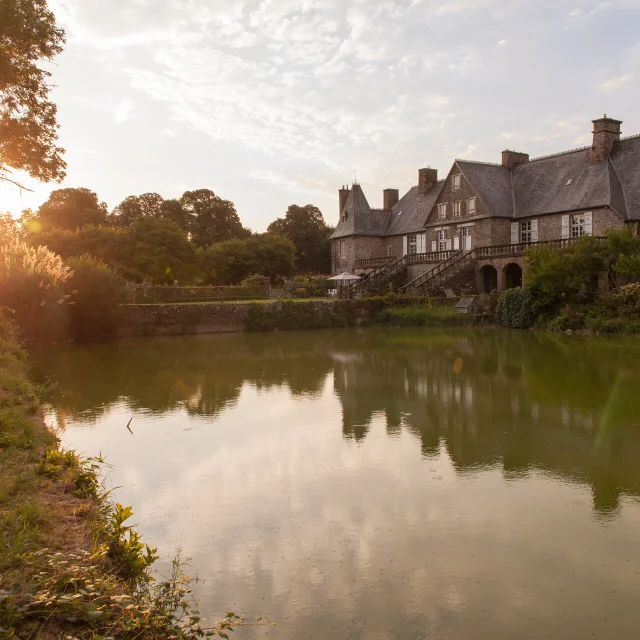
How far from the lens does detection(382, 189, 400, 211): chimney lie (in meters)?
49.0

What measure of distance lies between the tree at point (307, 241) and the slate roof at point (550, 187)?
72.8 ft

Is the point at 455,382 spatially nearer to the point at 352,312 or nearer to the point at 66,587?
the point at 66,587

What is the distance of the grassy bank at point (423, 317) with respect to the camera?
100ft

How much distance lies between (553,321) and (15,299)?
73.0 ft

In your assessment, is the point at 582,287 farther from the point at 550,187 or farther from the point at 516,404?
the point at 516,404

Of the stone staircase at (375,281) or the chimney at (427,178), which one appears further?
the chimney at (427,178)

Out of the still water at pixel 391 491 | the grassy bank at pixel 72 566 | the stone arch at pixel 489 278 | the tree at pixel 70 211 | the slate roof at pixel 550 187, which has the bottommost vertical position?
the still water at pixel 391 491

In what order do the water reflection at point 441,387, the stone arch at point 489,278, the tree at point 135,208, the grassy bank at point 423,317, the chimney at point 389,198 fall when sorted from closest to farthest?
the water reflection at point 441,387 < the grassy bank at point 423,317 < the stone arch at point 489,278 < the chimney at point 389,198 < the tree at point 135,208

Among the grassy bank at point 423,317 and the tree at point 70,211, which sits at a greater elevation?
the tree at point 70,211

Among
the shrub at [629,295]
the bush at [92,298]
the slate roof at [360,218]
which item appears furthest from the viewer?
the slate roof at [360,218]

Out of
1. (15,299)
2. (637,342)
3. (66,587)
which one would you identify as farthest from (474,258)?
(66,587)

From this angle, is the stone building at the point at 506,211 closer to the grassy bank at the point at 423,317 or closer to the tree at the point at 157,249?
the grassy bank at the point at 423,317

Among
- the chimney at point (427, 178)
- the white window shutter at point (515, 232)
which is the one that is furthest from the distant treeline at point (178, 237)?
the white window shutter at point (515, 232)

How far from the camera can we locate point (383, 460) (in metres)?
8.98
